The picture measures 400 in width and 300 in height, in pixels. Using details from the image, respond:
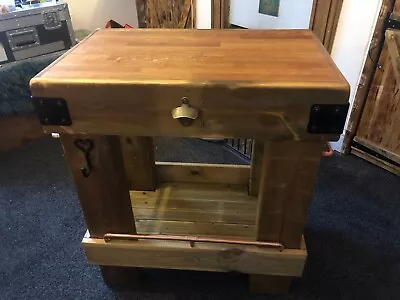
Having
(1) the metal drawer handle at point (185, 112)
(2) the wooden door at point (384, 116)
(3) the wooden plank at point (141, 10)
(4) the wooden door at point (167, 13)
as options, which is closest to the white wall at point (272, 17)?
(4) the wooden door at point (167, 13)

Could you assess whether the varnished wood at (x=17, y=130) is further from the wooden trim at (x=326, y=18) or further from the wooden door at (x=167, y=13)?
the wooden trim at (x=326, y=18)

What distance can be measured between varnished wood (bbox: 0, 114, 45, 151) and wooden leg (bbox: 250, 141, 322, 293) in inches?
57.5

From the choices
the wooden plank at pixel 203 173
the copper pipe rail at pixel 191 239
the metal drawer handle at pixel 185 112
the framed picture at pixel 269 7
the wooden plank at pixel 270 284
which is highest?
the metal drawer handle at pixel 185 112

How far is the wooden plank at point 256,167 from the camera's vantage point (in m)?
1.25

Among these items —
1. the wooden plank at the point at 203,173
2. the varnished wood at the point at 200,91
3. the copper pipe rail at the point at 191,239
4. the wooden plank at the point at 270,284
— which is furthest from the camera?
the wooden plank at the point at 203,173

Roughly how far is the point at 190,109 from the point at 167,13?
1.67 m

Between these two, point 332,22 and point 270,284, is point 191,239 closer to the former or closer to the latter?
point 270,284

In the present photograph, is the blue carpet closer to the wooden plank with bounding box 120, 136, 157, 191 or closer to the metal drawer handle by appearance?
the wooden plank with bounding box 120, 136, 157, 191

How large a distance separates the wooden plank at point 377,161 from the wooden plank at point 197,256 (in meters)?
0.95

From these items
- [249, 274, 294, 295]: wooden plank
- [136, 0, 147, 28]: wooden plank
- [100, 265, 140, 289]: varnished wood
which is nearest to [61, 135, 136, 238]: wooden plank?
[100, 265, 140, 289]: varnished wood

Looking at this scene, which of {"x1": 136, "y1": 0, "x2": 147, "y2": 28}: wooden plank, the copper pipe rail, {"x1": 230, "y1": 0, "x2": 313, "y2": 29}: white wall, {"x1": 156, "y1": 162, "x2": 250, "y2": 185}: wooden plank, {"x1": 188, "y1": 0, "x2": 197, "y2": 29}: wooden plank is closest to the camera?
the copper pipe rail

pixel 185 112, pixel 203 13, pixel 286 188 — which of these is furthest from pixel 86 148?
pixel 203 13

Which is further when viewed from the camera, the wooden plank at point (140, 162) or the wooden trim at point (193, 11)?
the wooden trim at point (193, 11)

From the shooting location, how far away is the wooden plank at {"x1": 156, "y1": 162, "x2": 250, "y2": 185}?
1.35 metres
